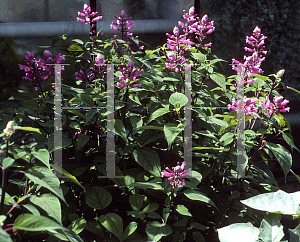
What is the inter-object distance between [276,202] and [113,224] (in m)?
0.74

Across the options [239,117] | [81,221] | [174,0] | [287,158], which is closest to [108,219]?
[81,221]

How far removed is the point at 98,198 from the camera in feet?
5.00

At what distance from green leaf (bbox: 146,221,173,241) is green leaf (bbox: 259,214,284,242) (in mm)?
454

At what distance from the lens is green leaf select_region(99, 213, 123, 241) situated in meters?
1.37

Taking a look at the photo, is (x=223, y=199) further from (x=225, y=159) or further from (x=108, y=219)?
(x=108, y=219)

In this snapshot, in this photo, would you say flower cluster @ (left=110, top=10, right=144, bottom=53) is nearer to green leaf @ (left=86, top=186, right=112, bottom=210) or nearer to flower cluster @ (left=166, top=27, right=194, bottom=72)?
flower cluster @ (left=166, top=27, right=194, bottom=72)

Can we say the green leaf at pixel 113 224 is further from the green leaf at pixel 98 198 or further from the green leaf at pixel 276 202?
the green leaf at pixel 276 202

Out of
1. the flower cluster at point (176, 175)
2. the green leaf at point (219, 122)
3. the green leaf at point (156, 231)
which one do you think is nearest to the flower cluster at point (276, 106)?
the green leaf at point (219, 122)

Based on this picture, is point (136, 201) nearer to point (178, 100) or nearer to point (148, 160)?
point (148, 160)

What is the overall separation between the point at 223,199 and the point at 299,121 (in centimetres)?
206

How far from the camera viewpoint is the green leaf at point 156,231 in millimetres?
1339

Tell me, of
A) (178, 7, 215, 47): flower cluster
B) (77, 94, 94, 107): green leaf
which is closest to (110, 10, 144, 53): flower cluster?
(178, 7, 215, 47): flower cluster

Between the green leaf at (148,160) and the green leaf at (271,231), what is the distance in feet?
1.88

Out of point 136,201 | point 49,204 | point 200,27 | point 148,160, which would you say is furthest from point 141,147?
point 200,27
